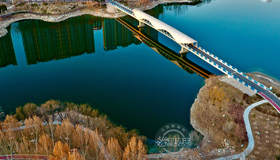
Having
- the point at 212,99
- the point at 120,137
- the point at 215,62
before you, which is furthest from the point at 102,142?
the point at 215,62

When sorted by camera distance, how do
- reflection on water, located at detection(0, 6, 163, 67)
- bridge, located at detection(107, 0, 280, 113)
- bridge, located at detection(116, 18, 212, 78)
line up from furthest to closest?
reflection on water, located at detection(0, 6, 163, 67) < bridge, located at detection(116, 18, 212, 78) < bridge, located at detection(107, 0, 280, 113)

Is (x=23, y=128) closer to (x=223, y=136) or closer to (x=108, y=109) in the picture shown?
Answer: (x=108, y=109)

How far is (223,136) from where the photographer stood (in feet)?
101

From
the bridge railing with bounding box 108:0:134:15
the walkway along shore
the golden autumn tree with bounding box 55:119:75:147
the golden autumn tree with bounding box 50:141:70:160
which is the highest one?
the bridge railing with bounding box 108:0:134:15

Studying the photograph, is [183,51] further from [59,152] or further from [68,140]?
[59,152]

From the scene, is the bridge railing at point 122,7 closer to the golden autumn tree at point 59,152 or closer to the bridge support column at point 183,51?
the bridge support column at point 183,51

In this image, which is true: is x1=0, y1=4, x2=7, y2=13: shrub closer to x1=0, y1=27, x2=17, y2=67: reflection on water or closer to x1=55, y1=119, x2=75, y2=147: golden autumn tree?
x1=0, y1=27, x2=17, y2=67: reflection on water

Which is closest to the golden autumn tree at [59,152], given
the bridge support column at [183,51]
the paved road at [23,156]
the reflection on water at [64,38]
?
the paved road at [23,156]

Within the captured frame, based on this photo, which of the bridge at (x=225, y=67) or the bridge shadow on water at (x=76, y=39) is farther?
the bridge shadow on water at (x=76, y=39)

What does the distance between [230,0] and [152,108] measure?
65.2 metres

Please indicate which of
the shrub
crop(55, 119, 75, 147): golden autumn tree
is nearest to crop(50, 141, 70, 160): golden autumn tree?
crop(55, 119, 75, 147): golden autumn tree

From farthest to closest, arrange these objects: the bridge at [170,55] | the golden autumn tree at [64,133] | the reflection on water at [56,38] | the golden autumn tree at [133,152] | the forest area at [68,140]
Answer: the reflection on water at [56,38]
the bridge at [170,55]
the golden autumn tree at [64,133]
the forest area at [68,140]
the golden autumn tree at [133,152]

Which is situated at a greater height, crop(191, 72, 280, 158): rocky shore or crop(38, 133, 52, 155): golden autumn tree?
crop(38, 133, 52, 155): golden autumn tree

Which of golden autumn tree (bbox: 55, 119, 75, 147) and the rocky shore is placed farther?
the rocky shore
